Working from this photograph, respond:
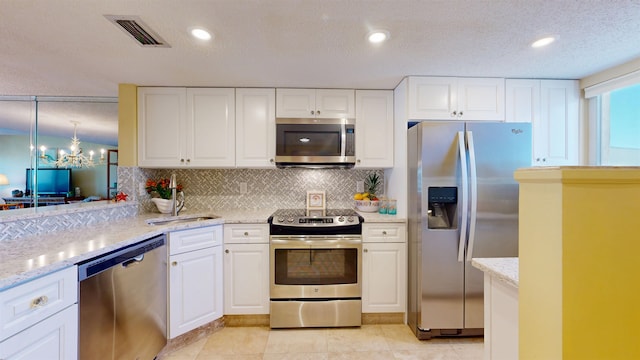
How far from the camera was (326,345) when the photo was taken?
2.09m

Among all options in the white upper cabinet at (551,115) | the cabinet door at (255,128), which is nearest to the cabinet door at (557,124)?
the white upper cabinet at (551,115)

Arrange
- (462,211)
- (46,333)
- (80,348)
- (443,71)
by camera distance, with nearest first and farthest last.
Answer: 1. (46,333)
2. (80,348)
3. (462,211)
4. (443,71)

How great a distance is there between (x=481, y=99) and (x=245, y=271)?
102 inches

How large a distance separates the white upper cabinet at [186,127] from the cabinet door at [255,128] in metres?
0.08

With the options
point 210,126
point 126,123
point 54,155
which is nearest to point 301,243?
point 210,126

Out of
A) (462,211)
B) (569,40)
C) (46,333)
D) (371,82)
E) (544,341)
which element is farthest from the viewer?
(371,82)

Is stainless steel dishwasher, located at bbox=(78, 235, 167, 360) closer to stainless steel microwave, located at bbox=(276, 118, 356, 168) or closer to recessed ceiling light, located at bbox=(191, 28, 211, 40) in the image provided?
stainless steel microwave, located at bbox=(276, 118, 356, 168)

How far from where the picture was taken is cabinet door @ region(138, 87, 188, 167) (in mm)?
2543

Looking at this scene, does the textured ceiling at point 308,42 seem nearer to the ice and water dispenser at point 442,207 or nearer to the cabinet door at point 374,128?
the cabinet door at point 374,128

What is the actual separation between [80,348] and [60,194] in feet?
11.6

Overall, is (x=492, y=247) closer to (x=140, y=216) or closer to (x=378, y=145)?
(x=378, y=145)

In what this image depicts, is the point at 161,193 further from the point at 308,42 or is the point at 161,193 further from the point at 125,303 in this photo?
the point at 308,42

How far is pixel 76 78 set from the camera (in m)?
2.36

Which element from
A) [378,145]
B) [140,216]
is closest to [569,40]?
[378,145]
